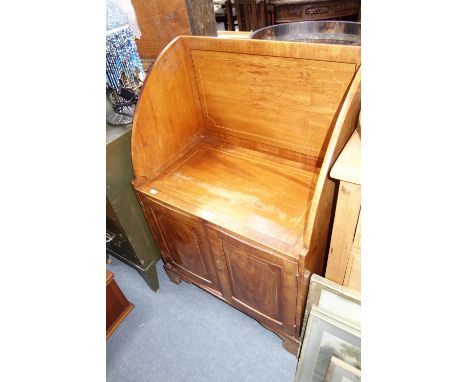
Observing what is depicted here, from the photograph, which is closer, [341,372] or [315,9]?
[341,372]

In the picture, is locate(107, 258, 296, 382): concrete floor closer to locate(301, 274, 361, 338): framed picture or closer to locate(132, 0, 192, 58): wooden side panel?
locate(301, 274, 361, 338): framed picture

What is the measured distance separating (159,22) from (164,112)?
0.58m

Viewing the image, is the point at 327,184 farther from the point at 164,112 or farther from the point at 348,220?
the point at 164,112

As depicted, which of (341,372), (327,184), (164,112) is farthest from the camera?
(164,112)

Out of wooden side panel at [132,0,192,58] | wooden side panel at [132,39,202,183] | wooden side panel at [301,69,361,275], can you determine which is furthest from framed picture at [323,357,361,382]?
wooden side panel at [132,0,192,58]

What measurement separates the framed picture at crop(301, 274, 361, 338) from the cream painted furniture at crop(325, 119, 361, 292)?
12cm

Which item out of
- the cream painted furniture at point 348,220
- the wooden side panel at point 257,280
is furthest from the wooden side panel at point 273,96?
the wooden side panel at point 257,280

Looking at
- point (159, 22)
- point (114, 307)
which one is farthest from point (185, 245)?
point (159, 22)

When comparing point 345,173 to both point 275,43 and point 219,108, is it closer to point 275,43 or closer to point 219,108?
point 275,43

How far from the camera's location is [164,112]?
1407 mm

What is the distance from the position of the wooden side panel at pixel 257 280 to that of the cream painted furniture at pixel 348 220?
198 millimetres

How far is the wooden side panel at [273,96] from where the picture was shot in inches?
43.9
